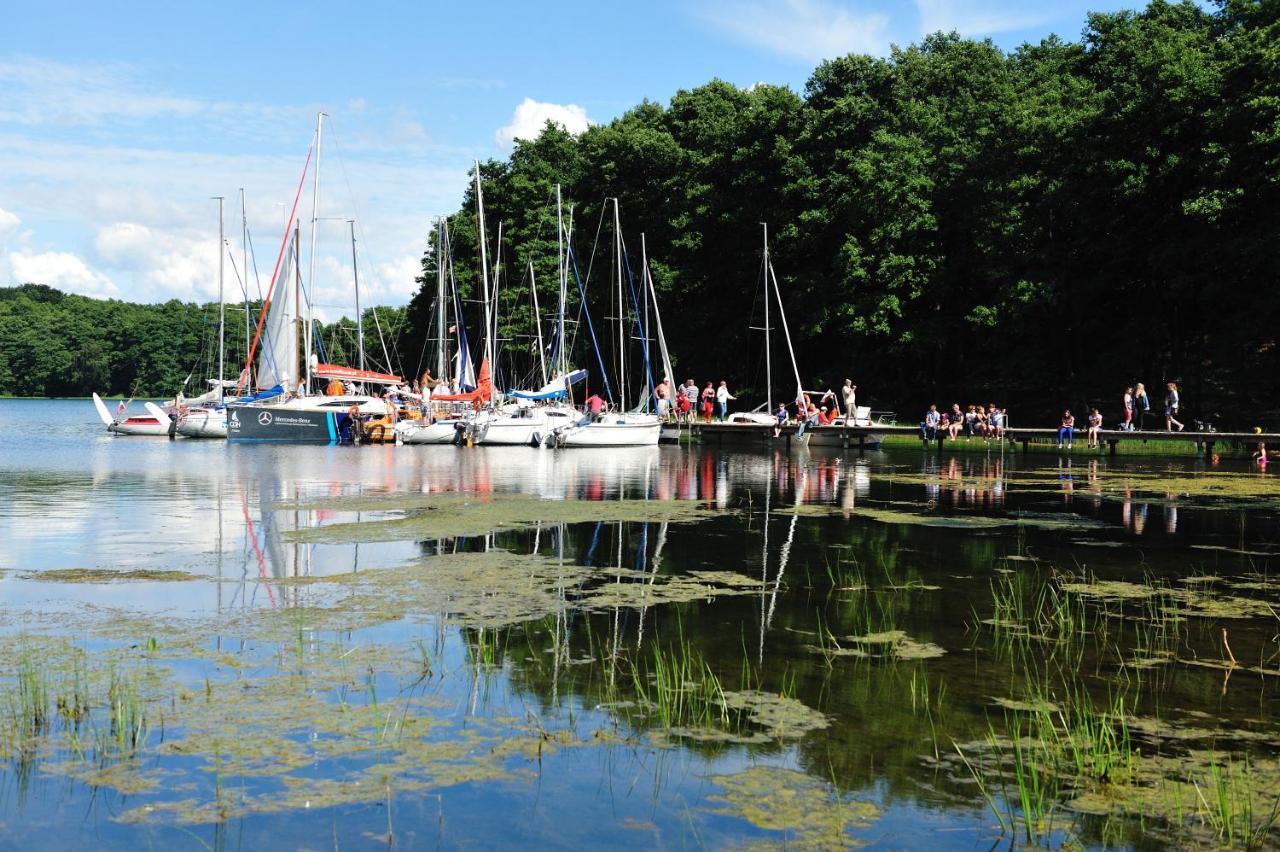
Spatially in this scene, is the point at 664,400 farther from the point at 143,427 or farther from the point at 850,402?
the point at 143,427

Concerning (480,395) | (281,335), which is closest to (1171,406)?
(480,395)

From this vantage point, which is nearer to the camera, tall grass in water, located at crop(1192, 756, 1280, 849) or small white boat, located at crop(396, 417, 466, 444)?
tall grass in water, located at crop(1192, 756, 1280, 849)

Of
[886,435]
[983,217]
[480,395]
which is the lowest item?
[886,435]

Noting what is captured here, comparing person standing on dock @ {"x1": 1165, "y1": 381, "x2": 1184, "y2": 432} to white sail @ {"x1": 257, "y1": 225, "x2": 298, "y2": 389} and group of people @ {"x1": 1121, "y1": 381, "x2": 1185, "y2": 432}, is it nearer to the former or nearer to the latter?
group of people @ {"x1": 1121, "y1": 381, "x2": 1185, "y2": 432}

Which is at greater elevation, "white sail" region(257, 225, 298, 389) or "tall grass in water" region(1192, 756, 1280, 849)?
"white sail" region(257, 225, 298, 389)

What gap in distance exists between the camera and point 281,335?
56.3 m

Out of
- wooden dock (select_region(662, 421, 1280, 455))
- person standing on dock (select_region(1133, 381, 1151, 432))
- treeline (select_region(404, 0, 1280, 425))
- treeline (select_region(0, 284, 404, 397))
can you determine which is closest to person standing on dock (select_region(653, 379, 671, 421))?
wooden dock (select_region(662, 421, 1280, 455))

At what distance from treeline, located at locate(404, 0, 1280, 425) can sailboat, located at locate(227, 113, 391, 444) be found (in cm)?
1553

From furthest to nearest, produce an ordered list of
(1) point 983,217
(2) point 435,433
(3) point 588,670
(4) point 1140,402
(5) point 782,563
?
1. (1) point 983,217
2. (2) point 435,433
3. (4) point 1140,402
4. (5) point 782,563
5. (3) point 588,670

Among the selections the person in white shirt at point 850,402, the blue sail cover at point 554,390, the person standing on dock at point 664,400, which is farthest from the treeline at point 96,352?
the person in white shirt at point 850,402

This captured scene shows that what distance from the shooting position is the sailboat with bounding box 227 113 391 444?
181 ft

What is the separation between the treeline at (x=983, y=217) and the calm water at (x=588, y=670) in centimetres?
2604

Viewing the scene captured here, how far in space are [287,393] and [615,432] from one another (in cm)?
1611

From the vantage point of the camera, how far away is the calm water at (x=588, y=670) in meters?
7.49
